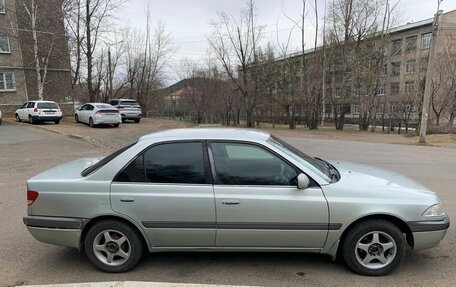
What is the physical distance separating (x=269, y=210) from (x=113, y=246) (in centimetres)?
172

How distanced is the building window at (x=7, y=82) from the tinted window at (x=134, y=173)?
3134cm

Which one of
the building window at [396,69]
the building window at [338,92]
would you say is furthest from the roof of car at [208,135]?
the building window at [396,69]

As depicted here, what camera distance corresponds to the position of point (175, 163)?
143 inches

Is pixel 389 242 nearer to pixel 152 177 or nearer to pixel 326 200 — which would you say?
pixel 326 200

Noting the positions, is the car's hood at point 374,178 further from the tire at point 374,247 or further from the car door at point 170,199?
the car door at point 170,199

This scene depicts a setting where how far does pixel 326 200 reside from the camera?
11.2 feet

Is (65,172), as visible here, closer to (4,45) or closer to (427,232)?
(427,232)

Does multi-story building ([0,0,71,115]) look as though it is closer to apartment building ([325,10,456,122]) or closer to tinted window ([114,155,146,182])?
apartment building ([325,10,456,122])

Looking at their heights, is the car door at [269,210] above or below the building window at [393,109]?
below

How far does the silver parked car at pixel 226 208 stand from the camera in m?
3.42

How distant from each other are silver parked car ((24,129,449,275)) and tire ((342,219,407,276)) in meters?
0.01

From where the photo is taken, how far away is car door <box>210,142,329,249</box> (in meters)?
3.41

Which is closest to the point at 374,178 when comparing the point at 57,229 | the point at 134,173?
the point at 134,173

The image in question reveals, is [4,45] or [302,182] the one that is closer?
[302,182]
